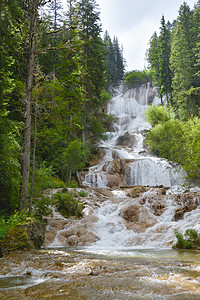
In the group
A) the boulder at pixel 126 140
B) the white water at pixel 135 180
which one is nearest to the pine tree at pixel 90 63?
the white water at pixel 135 180

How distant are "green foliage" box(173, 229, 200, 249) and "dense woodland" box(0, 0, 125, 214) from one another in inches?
242

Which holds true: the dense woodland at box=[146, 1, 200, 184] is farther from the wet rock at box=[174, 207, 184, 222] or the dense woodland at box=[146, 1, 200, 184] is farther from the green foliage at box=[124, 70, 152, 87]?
the green foliage at box=[124, 70, 152, 87]

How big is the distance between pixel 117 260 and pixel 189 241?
12.9ft

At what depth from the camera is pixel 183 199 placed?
40.7 feet

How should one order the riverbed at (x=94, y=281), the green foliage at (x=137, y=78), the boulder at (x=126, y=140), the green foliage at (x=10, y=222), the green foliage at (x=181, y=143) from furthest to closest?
the green foliage at (x=137, y=78), the boulder at (x=126, y=140), the green foliage at (x=181, y=143), the green foliage at (x=10, y=222), the riverbed at (x=94, y=281)

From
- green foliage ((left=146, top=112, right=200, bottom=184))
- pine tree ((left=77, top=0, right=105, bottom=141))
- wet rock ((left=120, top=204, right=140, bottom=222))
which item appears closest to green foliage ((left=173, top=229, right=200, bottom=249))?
wet rock ((left=120, top=204, right=140, bottom=222))

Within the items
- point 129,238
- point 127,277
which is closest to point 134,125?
point 129,238

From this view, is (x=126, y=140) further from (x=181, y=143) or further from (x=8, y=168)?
(x=8, y=168)

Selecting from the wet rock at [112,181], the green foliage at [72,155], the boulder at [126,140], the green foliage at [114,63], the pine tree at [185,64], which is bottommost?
the wet rock at [112,181]

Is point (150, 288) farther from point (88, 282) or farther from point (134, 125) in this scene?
point (134, 125)

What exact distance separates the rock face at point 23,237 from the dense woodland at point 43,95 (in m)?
1.58

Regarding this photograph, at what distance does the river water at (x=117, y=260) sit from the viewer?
2.90 meters

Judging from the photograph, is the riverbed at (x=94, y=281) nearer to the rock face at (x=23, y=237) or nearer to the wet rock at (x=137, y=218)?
the rock face at (x=23, y=237)

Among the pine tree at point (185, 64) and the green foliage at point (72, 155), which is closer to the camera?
the green foliage at point (72, 155)
